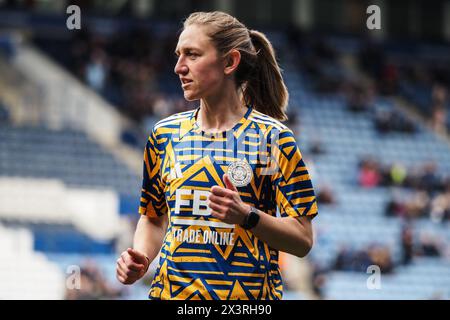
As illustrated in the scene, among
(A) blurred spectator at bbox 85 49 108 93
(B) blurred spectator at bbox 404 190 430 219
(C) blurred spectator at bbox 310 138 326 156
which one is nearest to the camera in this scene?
(B) blurred spectator at bbox 404 190 430 219

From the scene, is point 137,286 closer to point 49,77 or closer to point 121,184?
point 121,184

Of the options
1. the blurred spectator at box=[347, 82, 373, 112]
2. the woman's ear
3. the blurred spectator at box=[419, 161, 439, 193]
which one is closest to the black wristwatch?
the woman's ear

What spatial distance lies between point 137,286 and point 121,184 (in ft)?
11.8

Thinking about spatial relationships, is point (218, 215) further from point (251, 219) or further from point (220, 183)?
point (220, 183)

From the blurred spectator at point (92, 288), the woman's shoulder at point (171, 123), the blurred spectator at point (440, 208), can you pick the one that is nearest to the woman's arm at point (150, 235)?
the woman's shoulder at point (171, 123)

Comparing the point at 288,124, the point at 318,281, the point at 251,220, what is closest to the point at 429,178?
the point at 288,124

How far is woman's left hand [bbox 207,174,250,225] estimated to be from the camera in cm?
385

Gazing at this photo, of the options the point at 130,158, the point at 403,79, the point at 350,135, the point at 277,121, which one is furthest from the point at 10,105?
the point at 277,121

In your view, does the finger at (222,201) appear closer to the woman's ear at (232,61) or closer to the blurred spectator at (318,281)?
the woman's ear at (232,61)

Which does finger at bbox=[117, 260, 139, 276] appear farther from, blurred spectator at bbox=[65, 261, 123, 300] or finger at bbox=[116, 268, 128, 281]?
blurred spectator at bbox=[65, 261, 123, 300]

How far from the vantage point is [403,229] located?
808 inches

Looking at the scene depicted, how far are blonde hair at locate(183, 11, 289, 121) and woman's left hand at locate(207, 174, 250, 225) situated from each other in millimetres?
751

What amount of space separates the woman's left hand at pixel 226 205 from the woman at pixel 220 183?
0.05 metres

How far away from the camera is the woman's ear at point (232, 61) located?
172 inches
